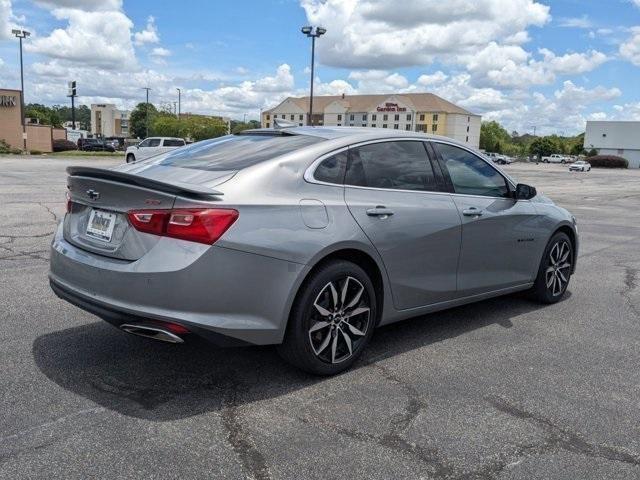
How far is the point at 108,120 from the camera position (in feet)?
525

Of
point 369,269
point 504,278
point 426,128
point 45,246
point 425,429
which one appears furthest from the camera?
point 426,128

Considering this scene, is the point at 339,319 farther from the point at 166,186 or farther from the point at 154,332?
Result: the point at 166,186

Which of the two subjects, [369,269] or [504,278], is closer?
[369,269]

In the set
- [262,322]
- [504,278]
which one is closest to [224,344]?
[262,322]

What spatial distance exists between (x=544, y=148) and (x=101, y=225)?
432 ft

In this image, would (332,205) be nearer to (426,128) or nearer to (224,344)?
(224,344)

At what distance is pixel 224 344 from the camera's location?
3.42m

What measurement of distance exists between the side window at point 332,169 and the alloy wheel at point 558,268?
2.76 m

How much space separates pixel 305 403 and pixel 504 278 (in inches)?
97.6

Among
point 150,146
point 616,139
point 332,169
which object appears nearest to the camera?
point 332,169

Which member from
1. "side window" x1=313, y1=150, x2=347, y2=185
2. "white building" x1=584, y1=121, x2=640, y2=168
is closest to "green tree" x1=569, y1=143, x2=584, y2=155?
"white building" x1=584, y1=121, x2=640, y2=168

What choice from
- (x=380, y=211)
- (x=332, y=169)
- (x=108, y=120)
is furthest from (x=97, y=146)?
(x=108, y=120)

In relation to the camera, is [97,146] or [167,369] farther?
[97,146]

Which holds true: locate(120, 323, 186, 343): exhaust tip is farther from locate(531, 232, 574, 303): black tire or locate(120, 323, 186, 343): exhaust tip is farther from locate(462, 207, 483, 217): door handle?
locate(531, 232, 574, 303): black tire
